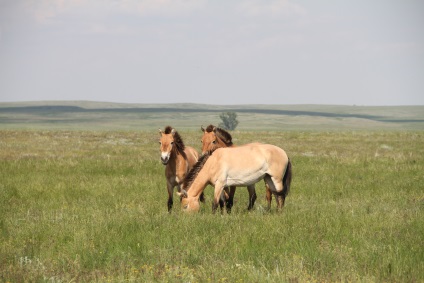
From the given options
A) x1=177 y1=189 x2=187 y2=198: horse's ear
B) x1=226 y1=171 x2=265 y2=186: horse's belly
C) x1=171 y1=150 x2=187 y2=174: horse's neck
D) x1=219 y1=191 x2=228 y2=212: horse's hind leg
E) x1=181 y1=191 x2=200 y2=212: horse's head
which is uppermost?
x1=171 y1=150 x2=187 y2=174: horse's neck

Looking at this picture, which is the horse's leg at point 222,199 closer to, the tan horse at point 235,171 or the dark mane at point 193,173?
the tan horse at point 235,171

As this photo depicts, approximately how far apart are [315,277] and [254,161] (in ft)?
18.3

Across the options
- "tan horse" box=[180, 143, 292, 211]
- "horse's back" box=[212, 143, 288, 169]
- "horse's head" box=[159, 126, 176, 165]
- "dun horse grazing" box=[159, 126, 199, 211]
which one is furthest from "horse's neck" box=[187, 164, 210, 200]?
"dun horse grazing" box=[159, 126, 199, 211]

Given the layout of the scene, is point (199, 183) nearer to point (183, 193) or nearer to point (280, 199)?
point (183, 193)

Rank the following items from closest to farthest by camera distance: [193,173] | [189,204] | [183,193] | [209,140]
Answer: [183,193], [189,204], [193,173], [209,140]

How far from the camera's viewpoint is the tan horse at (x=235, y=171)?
12.2 metres

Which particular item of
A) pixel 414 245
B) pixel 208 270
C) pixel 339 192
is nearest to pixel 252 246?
pixel 208 270

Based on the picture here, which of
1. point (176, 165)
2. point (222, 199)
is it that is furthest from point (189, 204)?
point (176, 165)

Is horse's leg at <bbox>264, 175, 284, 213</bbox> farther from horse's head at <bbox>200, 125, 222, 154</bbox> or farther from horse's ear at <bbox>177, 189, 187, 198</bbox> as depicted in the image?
horse's ear at <bbox>177, 189, 187, 198</bbox>

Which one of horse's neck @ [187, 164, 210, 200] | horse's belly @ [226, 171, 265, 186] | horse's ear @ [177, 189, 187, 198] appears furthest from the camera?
horse's belly @ [226, 171, 265, 186]

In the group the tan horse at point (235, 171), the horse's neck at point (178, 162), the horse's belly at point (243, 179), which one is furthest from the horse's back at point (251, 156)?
the horse's neck at point (178, 162)

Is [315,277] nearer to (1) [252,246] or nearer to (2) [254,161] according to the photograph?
(1) [252,246]

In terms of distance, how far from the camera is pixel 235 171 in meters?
12.5

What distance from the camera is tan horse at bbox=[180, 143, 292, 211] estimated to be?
12188 millimetres
